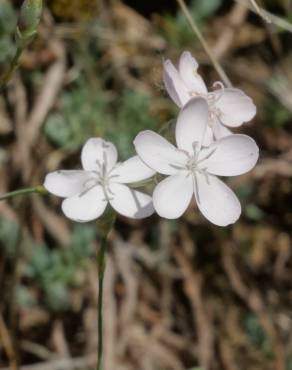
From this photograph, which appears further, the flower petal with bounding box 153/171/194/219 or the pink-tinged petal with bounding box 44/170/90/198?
the pink-tinged petal with bounding box 44/170/90/198

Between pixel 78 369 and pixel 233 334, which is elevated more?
pixel 78 369

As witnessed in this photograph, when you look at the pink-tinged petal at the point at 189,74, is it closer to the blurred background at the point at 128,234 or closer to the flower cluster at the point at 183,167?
the flower cluster at the point at 183,167

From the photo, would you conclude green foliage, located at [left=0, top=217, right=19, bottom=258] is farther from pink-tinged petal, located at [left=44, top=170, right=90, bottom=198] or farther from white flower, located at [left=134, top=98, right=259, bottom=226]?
white flower, located at [left=134, top=98, right=259, bottom=226]

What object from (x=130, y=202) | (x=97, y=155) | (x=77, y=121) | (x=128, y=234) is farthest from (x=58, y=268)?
(x=130, y=202)

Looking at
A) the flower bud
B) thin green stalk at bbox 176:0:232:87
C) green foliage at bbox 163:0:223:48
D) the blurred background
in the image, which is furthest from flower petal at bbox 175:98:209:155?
green foliage at bbox 163:0:223:48

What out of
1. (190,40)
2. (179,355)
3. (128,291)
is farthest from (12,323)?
(190,40)

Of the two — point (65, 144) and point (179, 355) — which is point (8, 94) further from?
point (179, 355)

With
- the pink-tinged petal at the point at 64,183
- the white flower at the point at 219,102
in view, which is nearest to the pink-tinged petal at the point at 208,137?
the white flower at the point at 219,102
